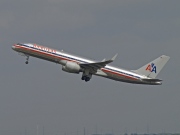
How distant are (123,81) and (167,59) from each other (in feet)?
42.0

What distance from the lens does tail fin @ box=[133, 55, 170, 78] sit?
91875 mm

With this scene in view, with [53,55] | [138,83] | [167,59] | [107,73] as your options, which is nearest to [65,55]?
[53,55]

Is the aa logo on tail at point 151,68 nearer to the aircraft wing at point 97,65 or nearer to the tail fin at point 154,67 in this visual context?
the tail fin at point 154,67

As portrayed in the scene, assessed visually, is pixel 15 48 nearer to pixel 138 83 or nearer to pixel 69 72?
pixel 69 72

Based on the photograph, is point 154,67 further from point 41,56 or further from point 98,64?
point 41,56

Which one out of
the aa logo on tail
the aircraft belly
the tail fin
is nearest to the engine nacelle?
the aircraft belly

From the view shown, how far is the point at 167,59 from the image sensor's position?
9631cm

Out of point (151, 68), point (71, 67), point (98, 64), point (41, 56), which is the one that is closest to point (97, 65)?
point (98, 64)

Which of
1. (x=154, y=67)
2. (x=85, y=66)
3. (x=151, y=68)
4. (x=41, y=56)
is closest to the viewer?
(x=41, y=56)

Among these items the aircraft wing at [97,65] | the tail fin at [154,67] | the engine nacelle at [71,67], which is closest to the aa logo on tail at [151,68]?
the tail fin at [154,67]

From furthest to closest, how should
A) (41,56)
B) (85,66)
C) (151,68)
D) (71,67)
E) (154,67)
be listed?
(154,67)
(151,68)
(85,66)
(41,56)
(71,67)

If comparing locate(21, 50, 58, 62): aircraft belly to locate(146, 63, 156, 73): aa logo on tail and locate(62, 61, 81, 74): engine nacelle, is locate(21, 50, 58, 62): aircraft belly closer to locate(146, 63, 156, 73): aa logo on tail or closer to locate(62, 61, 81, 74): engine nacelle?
locate(62, 61, 81, 74): engine nacelle

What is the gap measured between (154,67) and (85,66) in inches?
615

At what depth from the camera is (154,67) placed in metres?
93.9
